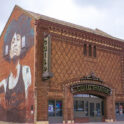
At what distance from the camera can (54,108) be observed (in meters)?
29.0

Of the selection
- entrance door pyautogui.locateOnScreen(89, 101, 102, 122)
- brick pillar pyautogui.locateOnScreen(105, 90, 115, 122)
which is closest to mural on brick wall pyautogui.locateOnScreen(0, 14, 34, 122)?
entrance door pyautogui.locateOnScreen(89, 101, 102, 122)

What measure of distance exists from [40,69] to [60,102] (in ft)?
14.4

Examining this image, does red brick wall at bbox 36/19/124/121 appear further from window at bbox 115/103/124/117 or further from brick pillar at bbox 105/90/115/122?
window at bbox 115/103/124/117

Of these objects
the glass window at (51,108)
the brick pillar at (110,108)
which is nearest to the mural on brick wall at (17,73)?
the glass window at (51,108)

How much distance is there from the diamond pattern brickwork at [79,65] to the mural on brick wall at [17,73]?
3012 mm

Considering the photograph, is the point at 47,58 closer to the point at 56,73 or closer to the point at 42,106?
the point at 56,73

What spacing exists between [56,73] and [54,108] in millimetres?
3828

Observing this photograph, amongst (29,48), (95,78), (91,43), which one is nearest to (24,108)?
(29,48)

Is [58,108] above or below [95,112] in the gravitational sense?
above

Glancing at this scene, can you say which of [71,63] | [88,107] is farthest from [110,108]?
[71,63]

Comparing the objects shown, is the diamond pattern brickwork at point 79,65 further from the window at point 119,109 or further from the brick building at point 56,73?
the window at point 119,109

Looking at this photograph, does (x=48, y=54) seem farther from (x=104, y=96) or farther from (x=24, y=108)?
(x=104, y=96)

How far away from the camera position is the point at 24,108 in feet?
97.1

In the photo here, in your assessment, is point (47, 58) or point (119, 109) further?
point (119, 109)
